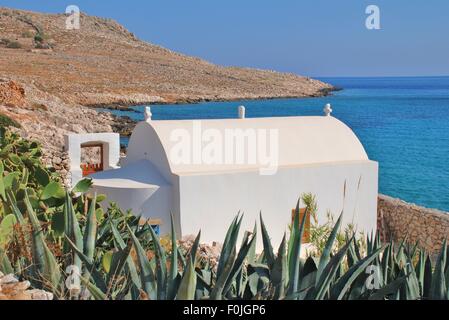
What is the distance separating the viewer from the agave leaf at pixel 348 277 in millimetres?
3660

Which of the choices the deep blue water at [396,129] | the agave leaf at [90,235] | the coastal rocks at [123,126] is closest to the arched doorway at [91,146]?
the agave leaf at [90,235]

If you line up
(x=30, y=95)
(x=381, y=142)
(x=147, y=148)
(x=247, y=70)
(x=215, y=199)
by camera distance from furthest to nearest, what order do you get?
(x=247, y=70), (x=381, y=142), (x=30, y=95), (x=147, y=148), (x=215, y=199)

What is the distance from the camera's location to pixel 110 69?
260ft

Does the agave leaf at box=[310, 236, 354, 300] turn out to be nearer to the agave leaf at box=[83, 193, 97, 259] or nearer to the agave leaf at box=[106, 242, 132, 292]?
the agave leaf at box=[106, 242, 132, 292]

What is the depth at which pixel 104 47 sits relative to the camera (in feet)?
297

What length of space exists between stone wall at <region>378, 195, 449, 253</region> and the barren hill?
4819cm

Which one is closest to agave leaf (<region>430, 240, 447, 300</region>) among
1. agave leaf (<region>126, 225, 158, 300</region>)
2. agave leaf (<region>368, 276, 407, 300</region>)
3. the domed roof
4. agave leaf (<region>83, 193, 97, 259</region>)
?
agave leaf (<region>368, 276, 407, 300</region>)

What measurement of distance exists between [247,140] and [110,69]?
6929 cm

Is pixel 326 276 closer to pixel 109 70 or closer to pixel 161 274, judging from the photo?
pixel 161 274

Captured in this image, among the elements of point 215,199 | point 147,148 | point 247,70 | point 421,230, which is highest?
point 247,70

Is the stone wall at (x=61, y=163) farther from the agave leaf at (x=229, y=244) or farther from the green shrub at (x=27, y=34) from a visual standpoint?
the green shrub at (x=27, y=34)
